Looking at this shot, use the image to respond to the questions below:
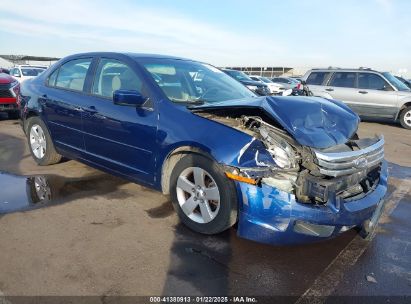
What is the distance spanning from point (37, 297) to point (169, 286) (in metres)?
0.89

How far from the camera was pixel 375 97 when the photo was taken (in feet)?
39.3

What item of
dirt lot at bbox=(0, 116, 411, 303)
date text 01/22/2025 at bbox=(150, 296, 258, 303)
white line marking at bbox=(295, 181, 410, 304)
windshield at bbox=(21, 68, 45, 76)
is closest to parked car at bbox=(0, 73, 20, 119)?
dirt lot at bbox=(0, 116, 411, 303)

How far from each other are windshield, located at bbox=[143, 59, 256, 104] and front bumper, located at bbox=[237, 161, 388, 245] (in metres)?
1.39

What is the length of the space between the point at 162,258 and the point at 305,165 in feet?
4.59

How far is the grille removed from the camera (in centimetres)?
306

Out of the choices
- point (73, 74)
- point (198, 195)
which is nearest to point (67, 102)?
point (73, 74)

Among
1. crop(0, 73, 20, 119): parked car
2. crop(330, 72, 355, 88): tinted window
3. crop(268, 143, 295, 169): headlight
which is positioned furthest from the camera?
crop(330, 72, 355, 88): tinted window

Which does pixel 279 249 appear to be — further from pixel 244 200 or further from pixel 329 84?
pixel 329 84

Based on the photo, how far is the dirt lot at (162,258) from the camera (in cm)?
277

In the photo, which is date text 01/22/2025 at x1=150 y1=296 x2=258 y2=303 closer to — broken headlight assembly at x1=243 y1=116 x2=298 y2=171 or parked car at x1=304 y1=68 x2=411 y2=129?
broken headlight assembly at x1=243 y1=116 x2=298 y2=171

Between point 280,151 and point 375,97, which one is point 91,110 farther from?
point 375,97

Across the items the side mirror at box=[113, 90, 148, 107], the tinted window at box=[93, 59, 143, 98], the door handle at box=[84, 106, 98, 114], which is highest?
the tinted window at box=[93, 59, 143, 98]

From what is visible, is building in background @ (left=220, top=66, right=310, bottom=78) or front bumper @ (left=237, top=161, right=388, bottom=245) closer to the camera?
front bumper @ (left=237, top=161, right=388, bottom=245)

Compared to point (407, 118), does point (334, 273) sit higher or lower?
higher
